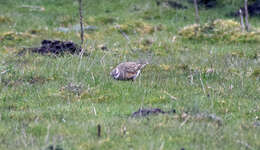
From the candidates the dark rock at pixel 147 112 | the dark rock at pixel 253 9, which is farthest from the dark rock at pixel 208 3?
the dark rock at pixel 147 112

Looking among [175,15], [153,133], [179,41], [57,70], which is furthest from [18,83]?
[175,15]

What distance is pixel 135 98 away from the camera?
24.2 ft

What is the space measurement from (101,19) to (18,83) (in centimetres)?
1126

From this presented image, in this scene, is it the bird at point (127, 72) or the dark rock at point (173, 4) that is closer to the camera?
the bird at point (127, 72)

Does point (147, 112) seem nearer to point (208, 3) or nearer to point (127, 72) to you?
point (127, 72)

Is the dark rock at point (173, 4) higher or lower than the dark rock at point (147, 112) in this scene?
higher

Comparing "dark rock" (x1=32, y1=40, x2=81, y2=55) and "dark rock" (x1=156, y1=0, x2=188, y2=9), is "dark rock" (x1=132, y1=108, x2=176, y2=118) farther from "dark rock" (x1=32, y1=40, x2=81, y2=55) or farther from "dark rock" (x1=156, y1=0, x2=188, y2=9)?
"dark rock" (x1=156, y1=0, x2=188, y2=9)

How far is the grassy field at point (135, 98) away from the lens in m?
5.23

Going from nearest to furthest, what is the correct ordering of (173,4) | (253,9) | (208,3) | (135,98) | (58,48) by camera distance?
(135,98) → (58,48) → (253,9) → (173,4) → (208,3)

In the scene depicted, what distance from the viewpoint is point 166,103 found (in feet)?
23.4

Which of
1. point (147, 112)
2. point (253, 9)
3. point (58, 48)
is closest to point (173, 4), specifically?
point (253, 9)

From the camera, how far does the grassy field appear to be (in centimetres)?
523

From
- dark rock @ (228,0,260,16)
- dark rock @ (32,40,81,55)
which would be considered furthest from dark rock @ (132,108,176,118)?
dark rock @ (228,0,260,16)

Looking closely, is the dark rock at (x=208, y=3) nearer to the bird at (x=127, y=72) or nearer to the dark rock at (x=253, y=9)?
the dark rock at (x=253, y=9)
